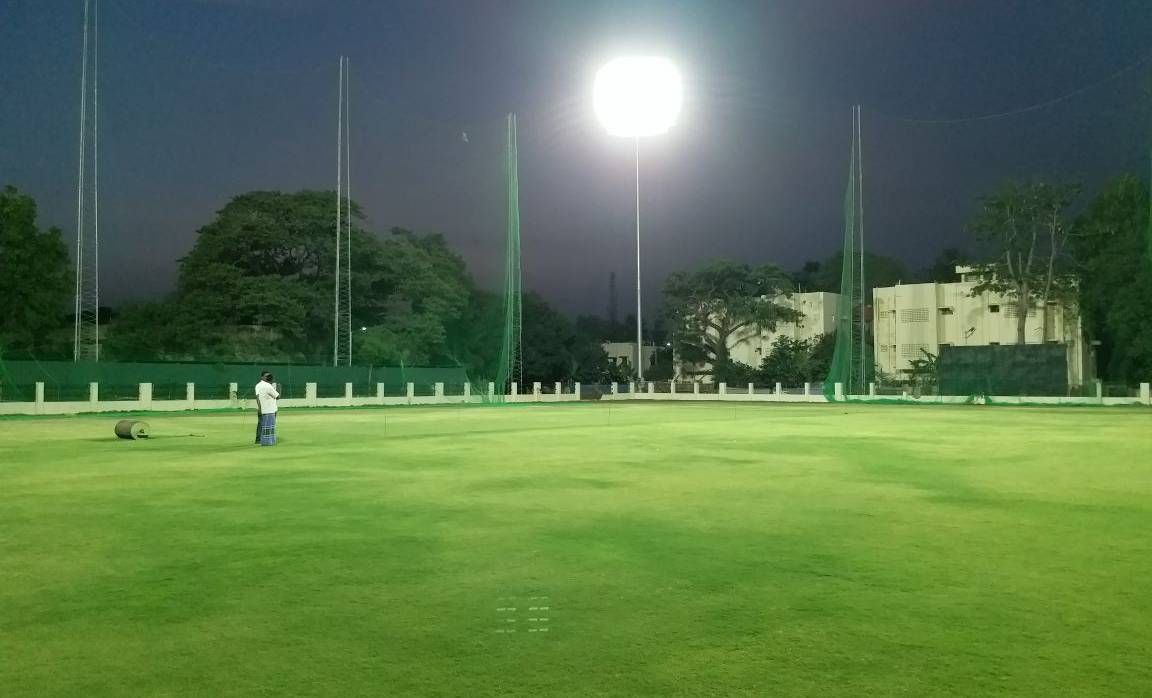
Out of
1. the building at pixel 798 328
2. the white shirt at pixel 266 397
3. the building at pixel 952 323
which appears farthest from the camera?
the building at pixel 798 328

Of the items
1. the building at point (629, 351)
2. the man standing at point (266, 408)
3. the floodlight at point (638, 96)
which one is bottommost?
the man standing at point (266, 408)

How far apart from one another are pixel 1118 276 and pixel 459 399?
39.5 m

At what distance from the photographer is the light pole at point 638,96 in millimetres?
43312

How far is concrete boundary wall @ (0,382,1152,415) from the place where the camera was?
3528 cm

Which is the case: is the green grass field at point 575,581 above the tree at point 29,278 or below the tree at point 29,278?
below

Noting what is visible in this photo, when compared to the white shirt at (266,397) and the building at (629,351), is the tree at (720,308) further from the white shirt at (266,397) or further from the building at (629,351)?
the white shirt at (266,397)

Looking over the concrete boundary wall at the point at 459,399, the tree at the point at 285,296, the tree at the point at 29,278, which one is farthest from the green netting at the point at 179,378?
the tree at the point at 29,278

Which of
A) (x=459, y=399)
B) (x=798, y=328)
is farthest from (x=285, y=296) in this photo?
(x=798, y=328)

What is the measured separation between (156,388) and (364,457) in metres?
26.1

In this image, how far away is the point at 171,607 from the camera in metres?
5.89

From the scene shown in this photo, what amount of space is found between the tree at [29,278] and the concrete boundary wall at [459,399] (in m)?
9.90

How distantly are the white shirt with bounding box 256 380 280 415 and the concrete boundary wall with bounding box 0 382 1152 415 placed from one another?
65.7ft

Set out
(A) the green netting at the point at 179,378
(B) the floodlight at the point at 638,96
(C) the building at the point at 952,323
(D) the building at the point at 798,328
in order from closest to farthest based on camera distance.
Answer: (A) the green netting at the point at 179,378 < (B) the floodlight at the point at 638,96 < (C) the building at the point at 952,323 < (D) the building at the point at 798,328

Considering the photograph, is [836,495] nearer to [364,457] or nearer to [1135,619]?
[1135,619]
